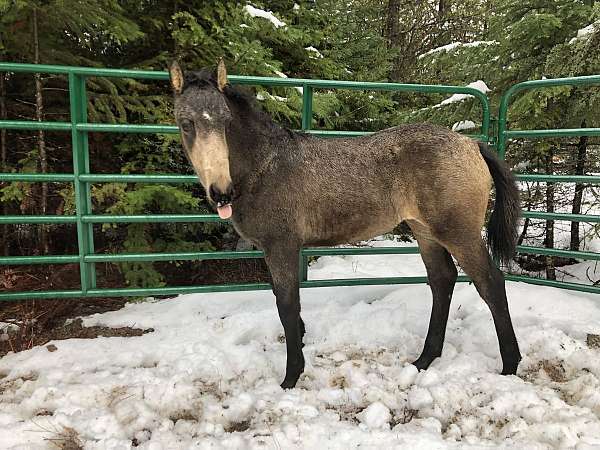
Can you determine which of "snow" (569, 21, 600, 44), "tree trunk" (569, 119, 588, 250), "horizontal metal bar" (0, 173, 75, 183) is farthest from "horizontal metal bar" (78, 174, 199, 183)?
"tree trunk" (569, 119, 588, 250)

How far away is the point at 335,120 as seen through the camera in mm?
5996

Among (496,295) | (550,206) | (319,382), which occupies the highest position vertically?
(550,206)

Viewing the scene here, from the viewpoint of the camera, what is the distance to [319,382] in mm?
2545

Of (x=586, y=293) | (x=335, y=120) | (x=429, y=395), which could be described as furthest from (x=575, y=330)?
(x=335, y=120)

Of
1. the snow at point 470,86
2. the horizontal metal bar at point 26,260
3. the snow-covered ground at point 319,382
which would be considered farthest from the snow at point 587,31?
the horizontal metal bar at point 26,260

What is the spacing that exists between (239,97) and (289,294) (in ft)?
4.13

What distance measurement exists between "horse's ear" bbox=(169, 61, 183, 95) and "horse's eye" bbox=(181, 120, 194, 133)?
22cm

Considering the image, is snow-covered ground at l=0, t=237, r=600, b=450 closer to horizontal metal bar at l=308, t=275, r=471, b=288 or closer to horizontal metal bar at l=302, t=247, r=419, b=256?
horizontal metal bar at l=308, t=275, r=471, b=288

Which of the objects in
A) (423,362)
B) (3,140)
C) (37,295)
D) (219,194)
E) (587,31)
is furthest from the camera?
(587,31)

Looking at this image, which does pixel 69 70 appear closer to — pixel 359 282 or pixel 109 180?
pixel 109 180

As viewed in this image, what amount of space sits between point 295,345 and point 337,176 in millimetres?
1109

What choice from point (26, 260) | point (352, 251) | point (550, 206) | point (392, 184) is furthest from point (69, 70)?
point (550, 206)

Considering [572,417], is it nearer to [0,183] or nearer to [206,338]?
[206,338]

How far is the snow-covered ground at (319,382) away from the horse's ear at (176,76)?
170cm
